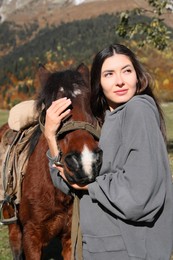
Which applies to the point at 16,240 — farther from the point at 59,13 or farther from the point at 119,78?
the point at 59,13

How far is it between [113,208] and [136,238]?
169 millimetres

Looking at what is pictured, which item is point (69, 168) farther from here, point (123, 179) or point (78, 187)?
point (123, 179)

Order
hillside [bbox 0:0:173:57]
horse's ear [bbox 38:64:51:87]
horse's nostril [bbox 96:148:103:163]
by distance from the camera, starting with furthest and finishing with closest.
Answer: hillside [bbox 0:0:173:57] → horse's ear [bbox 38:64:51:87] → horse's nostril [bbox 96:148:103:163]

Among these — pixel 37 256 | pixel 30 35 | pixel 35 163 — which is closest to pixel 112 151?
pixel 35 163

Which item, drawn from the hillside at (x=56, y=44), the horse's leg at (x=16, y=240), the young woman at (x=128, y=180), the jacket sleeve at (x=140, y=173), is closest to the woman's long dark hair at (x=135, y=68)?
the young woman at (x=128, y=180)

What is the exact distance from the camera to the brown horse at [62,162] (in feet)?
6.71

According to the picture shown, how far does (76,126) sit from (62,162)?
237mm

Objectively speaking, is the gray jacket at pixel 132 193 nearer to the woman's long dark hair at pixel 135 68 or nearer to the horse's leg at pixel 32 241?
the woman's long dark hair at pixel 135 68

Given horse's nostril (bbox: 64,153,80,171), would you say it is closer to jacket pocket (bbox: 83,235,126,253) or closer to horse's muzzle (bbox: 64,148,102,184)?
horse's muzzle (bbox: 64,148,102,184)

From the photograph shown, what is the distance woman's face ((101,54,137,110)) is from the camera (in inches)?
73.1

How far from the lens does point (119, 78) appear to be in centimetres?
185

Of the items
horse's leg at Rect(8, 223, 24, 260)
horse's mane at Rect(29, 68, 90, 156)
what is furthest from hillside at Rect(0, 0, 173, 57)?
horse's mane at Rect(29, 68, 90, 156)

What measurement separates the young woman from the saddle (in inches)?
52.0

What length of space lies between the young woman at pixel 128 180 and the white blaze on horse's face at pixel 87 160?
92mm
